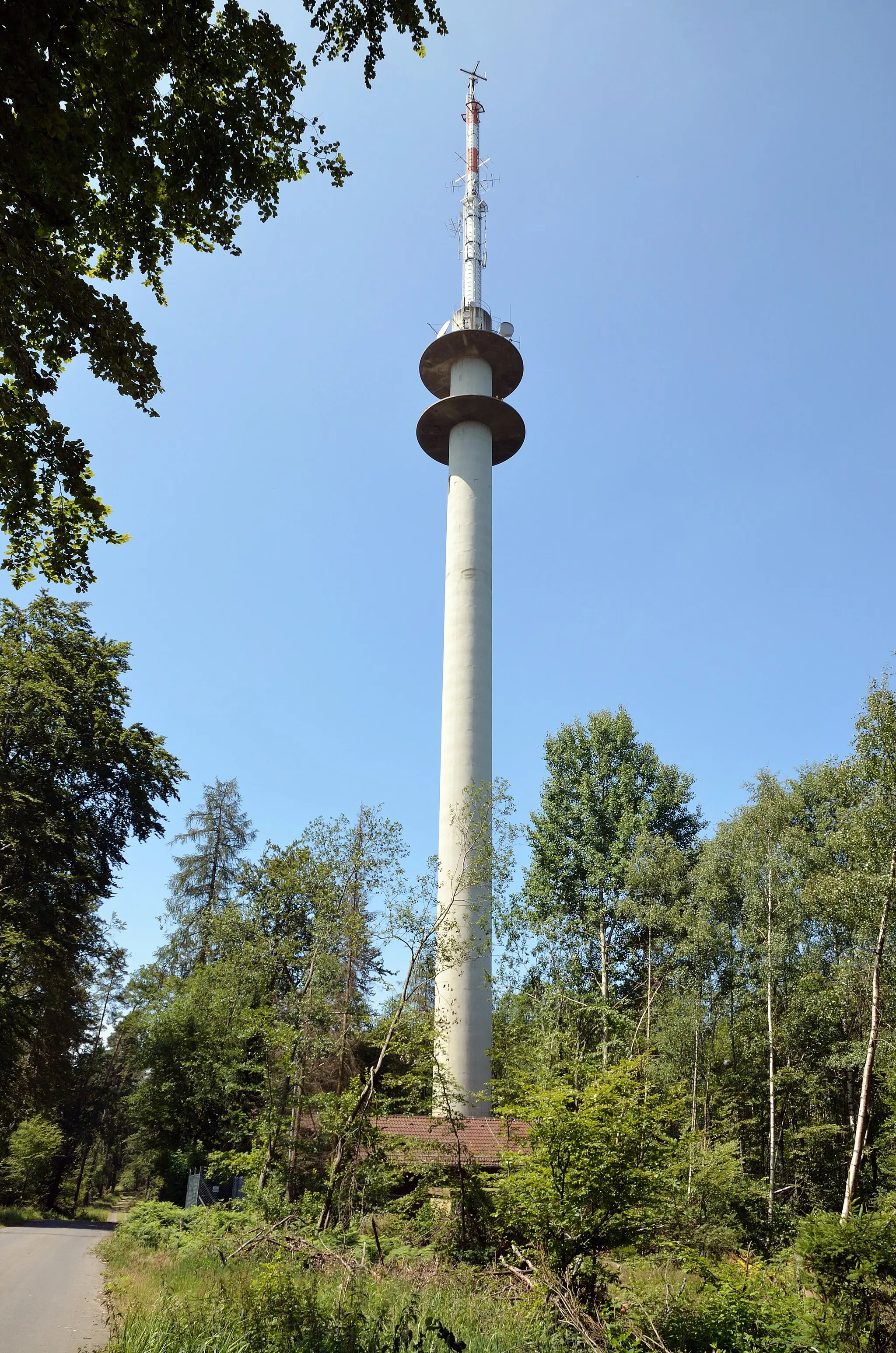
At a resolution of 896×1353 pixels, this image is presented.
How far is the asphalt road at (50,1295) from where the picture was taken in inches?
400

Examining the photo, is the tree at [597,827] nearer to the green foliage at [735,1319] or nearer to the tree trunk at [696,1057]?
the tree trunk at [696,1057]

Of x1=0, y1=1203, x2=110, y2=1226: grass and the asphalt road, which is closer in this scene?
the asphalt road

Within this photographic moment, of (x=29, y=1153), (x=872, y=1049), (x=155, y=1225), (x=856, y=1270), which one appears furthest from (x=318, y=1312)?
(x=29, y=1153)

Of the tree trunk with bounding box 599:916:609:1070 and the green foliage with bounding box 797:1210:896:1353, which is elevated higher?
the tree trunk with bounding box 599:916:609:1070

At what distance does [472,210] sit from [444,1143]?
100 ft

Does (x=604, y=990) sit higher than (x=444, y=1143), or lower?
higher

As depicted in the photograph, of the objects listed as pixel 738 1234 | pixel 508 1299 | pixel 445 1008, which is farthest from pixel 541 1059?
pixel 738 1234

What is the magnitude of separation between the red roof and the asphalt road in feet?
14.9

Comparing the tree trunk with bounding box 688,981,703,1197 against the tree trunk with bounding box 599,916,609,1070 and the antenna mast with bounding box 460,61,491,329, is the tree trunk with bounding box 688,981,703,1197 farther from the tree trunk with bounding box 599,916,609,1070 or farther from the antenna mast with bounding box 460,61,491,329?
the antenna mast with bounding box 460,61,491,329

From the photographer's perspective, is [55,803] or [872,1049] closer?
[872,1049]

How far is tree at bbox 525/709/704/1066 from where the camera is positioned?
29.1m

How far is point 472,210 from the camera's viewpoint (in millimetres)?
31922

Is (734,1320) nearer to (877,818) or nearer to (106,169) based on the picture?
(877,818)

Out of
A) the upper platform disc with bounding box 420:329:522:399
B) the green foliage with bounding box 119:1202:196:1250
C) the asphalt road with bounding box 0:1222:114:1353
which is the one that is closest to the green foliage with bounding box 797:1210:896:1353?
the asphalt road with bounding box 0:1222:114:1353
